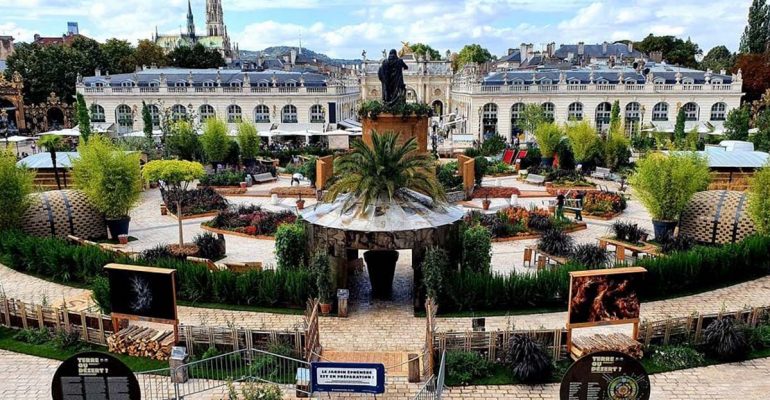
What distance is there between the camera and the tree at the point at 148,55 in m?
79.8

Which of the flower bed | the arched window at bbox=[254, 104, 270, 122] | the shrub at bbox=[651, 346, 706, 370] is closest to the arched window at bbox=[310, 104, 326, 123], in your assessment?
the arched window at bbox=[254, 104, 270, 122]

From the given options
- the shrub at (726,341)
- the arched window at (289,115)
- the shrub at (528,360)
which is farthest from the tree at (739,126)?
the shrub at (528,360)

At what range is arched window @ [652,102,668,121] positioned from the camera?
188 ft

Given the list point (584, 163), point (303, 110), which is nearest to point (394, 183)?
point (584, 163)

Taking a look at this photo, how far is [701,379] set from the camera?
1218cm

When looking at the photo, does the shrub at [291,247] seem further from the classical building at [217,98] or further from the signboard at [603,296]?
the classical building at [217,98]

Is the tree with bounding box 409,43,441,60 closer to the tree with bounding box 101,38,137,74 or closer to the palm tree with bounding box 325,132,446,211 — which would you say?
the tree with bounding box 101,38,137,74

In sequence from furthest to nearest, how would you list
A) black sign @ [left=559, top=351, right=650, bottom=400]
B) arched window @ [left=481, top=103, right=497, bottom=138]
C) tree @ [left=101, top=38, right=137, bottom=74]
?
tree @ [left=101, top=38, right=137, bottom=74]
arched window @ [left=481, top=103, right=497, bottom=138]
black sign @ [left=559, top=351, right=650, bottom=400]

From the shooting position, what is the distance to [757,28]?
75.1 meters

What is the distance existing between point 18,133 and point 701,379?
63.4 meters

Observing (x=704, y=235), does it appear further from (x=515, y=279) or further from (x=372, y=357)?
(x=372, y=357)

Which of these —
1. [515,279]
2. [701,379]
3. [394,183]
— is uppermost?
[394,183]

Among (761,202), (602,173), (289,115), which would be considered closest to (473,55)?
(289,115)

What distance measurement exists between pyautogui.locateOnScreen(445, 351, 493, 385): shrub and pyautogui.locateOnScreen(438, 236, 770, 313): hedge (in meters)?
2.85
